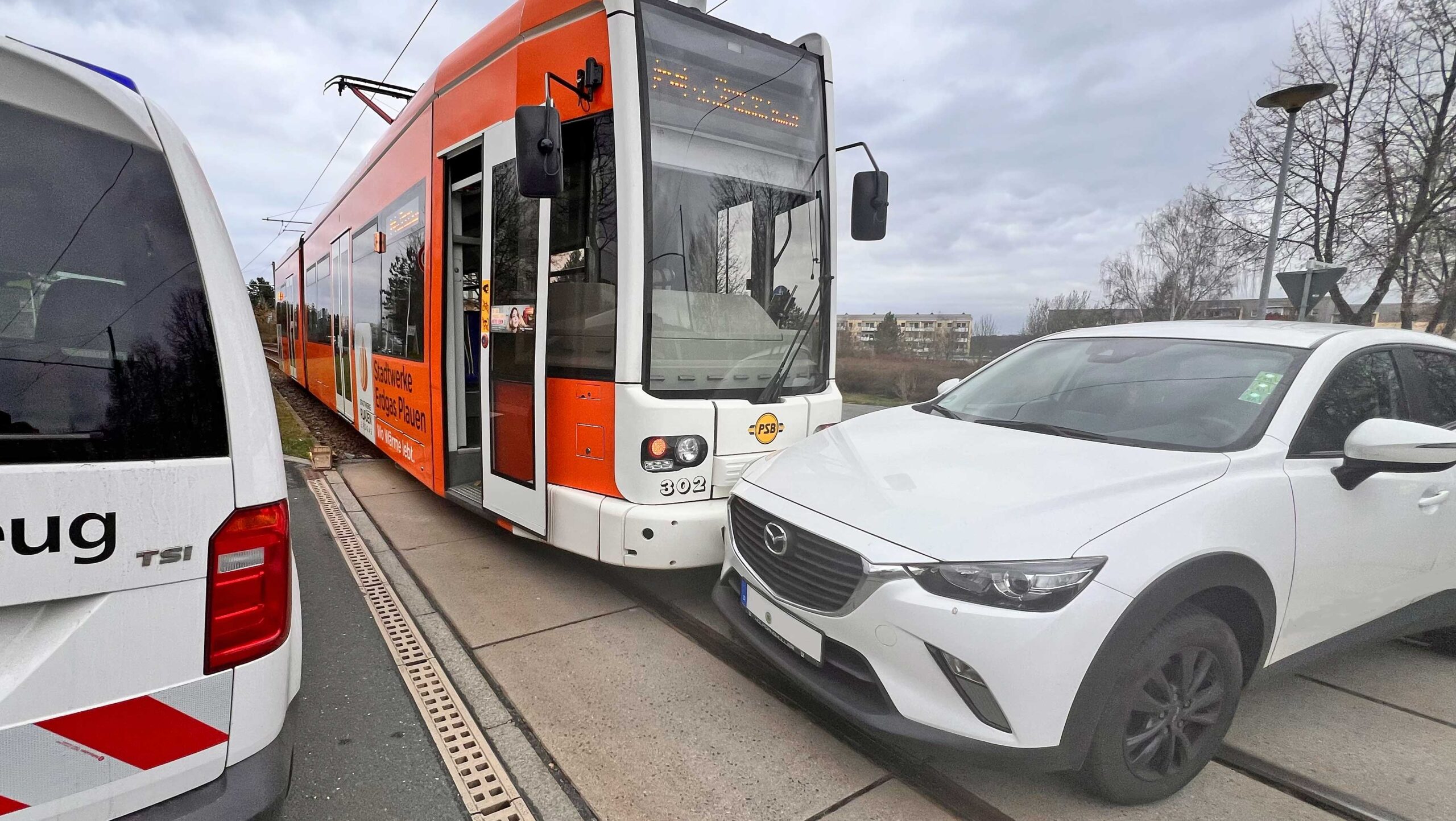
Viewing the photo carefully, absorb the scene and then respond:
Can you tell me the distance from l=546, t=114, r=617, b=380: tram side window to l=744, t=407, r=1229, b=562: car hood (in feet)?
3.91

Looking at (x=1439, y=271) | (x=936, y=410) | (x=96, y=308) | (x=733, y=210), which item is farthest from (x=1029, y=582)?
(x=1439, y=271)

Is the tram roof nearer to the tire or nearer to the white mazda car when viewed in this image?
the white mazda car

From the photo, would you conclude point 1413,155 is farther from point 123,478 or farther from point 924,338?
point 123,478

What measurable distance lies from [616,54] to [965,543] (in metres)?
2.89

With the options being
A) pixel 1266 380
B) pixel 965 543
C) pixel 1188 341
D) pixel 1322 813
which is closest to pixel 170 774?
pixel 965 543

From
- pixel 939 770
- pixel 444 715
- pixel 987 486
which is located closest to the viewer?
pixel 987 486

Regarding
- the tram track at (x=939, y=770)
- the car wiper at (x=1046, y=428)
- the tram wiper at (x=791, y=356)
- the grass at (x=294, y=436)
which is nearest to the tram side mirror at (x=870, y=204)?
the tram wiper at (x=791, y=356)

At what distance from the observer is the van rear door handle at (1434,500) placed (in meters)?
2.87

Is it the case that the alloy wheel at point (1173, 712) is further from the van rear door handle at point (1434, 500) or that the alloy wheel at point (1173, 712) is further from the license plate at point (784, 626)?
the van rear door handle at point (1434, 500)

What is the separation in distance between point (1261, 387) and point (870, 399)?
1449 centimetres

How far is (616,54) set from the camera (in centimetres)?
348

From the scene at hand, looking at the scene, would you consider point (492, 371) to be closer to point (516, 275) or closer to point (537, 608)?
point (516, 275)

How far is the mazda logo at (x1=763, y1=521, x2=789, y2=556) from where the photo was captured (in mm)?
2680

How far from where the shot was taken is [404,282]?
5688 millimetres
